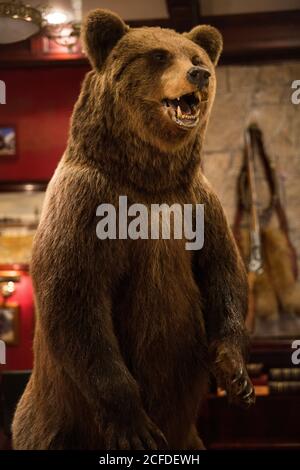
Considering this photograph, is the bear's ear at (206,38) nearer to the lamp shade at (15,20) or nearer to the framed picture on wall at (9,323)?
the lamp shade at (15,20)

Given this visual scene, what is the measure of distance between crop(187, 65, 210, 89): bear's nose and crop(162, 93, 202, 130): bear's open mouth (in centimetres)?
2

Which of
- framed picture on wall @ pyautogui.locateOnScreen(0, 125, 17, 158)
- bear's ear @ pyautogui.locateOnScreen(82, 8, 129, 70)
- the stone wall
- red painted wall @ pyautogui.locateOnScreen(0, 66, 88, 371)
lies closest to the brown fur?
bear's ear @ pyautogui.locateOnScreen(82, 8, 129, 70)

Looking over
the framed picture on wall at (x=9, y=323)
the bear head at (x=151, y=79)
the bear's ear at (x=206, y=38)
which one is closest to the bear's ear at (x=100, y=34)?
the bear head at (x=151, y=79)

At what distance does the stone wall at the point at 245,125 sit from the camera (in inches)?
83.9

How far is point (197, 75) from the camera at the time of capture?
0.86m

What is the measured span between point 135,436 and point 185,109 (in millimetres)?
447

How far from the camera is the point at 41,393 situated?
1.02 metres

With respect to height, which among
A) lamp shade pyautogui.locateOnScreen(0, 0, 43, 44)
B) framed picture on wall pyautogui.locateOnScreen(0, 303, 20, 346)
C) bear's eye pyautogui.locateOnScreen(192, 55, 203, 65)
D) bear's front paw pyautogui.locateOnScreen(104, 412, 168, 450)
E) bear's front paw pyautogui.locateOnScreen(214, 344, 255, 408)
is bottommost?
bear's front paw pyautogui.locateOnScreen(104, 412, 168, 450)

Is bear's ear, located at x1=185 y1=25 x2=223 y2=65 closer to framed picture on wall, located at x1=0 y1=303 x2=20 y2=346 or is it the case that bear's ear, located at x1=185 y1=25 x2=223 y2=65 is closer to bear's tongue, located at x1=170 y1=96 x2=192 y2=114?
bear's tongue, located at x1=170 y1=96 x2=192 y2=114

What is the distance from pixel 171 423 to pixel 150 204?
0.33 m

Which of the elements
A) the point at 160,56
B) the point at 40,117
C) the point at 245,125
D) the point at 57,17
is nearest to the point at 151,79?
the point at 160,56

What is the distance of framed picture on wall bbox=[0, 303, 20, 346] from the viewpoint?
4.33 feet

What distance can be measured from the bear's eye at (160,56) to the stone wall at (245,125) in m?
1.06

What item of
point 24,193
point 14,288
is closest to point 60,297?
point 14,288
